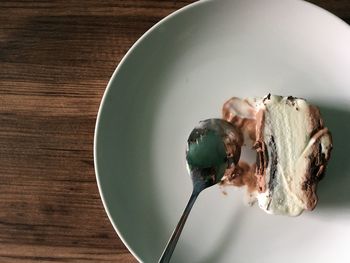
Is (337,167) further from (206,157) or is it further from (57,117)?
(57,117)

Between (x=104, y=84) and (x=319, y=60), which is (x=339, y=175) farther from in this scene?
(x=104, y=84)

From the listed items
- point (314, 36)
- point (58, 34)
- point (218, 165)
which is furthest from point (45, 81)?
point (314, 36)

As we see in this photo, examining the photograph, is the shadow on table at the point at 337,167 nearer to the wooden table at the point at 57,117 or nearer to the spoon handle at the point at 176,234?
the spoon handle at the point at 176,234

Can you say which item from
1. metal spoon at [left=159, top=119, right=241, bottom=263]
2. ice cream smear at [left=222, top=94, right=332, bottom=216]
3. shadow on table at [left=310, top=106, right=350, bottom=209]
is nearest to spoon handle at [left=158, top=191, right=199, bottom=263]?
metal spoon at [left=159, top=119, right=241, bottom=263]

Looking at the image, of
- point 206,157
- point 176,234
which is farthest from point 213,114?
point 176,234

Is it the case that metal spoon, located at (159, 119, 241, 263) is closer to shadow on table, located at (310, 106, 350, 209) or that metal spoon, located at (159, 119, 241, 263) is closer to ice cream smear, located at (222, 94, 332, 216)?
ice cream smear, located at (222, 94, 332, 216)

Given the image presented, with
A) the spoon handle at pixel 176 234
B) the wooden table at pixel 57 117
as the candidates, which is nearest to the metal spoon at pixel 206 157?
the spoon handle at pixel 176 234

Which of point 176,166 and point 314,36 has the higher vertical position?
point 314,36
